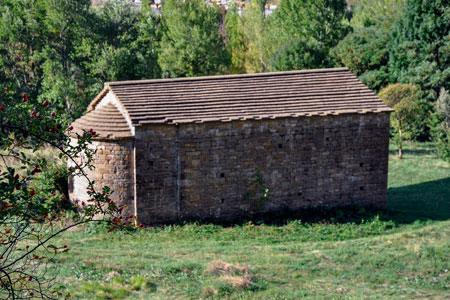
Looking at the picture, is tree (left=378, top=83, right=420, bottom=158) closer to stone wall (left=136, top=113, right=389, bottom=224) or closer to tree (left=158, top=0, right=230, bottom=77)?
stone wall (left=136, top=113, right=389, bottom=224)

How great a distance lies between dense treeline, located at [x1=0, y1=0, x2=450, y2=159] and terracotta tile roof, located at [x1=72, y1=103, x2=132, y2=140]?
11.2 m

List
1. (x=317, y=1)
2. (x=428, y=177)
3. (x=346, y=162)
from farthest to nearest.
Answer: (x=317, y=1)
(x=428, y=177)
(x=346, y=162)

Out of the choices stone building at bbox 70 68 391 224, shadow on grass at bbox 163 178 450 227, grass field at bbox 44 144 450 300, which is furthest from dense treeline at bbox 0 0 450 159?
grass field at bbox 44 144 450 300

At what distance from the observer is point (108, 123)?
61.0 feet

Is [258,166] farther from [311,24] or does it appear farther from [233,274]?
[311,24]

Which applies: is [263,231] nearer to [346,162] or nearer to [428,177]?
[346,162]

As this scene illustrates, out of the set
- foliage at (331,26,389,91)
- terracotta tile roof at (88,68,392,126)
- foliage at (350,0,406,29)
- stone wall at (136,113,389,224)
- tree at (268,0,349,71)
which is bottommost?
stone wall at (136,113,389,224)

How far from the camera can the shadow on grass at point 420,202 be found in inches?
810

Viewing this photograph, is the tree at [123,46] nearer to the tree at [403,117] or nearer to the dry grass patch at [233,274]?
the tree at [403,117]

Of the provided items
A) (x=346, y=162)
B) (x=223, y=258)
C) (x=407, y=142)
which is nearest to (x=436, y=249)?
(x=346, y=162)

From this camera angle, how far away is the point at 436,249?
54.2ft

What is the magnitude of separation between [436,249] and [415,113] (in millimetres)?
15559

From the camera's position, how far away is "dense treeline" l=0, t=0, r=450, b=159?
32.1 m

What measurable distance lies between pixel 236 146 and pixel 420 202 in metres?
8.44
